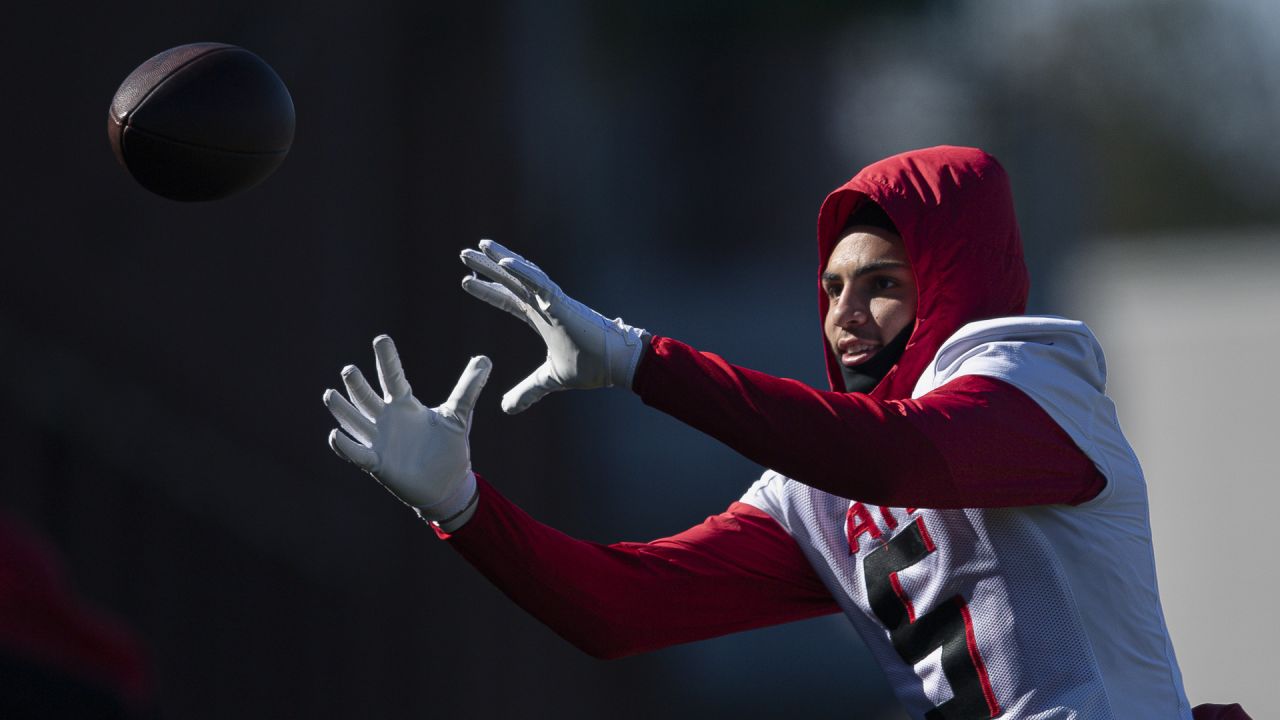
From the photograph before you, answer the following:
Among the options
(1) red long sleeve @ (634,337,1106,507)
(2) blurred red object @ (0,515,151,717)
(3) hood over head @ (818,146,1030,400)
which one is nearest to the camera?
(2) blurred red object @ (0,515,151,717)

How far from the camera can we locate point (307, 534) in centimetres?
827

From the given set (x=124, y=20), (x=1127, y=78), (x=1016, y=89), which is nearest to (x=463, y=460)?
(x=124, y=20)

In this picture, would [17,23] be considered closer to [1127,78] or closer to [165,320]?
[165,320]

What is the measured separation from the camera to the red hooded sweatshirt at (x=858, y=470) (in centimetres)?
253

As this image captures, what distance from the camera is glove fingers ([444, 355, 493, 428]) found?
9.28ft

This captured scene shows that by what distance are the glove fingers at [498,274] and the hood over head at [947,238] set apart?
2.56 ft

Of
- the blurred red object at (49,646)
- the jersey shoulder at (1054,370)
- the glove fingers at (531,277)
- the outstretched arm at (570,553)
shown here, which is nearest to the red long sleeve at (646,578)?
the outstretched arm at (570,553)

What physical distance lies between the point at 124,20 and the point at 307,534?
2.78 meters

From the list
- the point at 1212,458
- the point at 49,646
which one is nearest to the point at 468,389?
the point at 49,646

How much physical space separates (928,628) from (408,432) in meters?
1.04

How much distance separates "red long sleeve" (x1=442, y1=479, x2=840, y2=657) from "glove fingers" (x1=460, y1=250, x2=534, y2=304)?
478mm

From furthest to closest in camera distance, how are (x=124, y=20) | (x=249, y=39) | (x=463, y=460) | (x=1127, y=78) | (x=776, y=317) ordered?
(x=1127, y=78) → (x=776, y=317) → (x=249, y=39) → (x=124, y=20) → (x=463, y=460)

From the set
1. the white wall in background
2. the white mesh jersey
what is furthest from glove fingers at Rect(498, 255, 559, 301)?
the white wall in background

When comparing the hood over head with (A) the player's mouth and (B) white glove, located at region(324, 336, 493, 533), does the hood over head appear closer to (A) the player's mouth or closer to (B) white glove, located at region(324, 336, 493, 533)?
(A) the player's mouth
